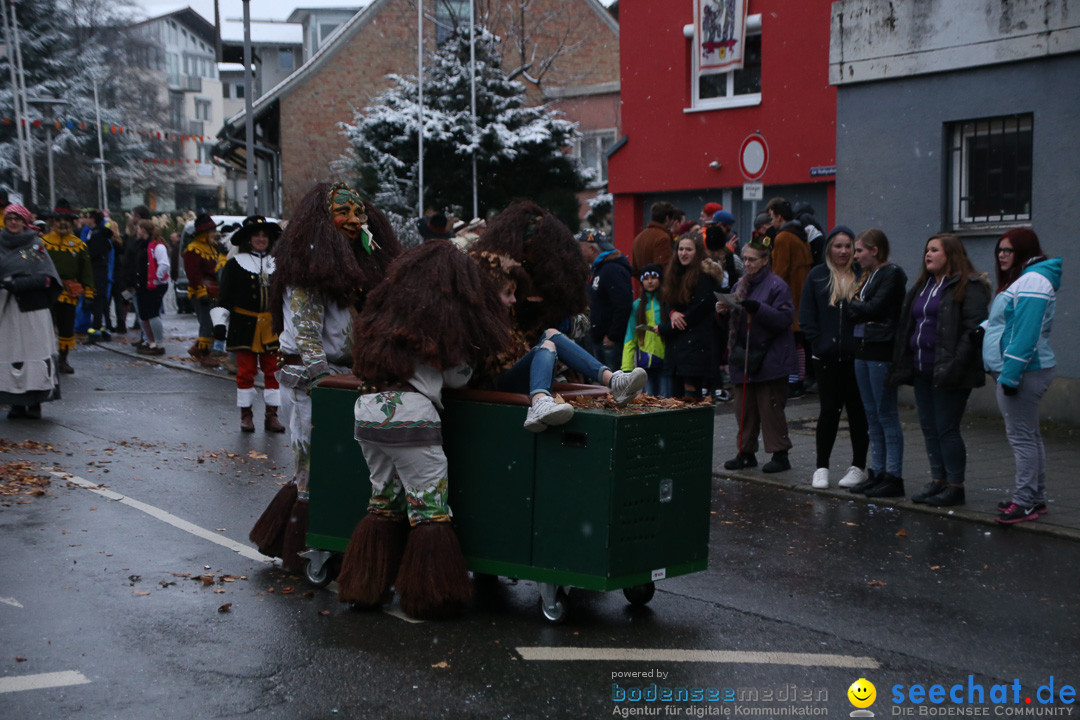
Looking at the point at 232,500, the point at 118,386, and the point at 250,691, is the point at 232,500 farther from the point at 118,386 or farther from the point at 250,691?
the point at 118,386

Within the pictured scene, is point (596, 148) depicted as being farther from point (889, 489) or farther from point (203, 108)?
point (203, 108)

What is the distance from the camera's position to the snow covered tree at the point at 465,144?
28375mm

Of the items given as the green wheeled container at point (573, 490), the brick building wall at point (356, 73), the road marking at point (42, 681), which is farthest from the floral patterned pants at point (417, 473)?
the brick building wall at point (356, 73)

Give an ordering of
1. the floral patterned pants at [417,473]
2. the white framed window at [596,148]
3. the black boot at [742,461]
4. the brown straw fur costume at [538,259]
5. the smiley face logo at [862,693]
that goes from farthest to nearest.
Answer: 1. the white framed window at [596,148]
2. the black boot at [742,461]
3. the brown straw fur costume at [538,259]
4. the floral patterned pants at [417,473]
5. the smiley face logo at [862,693]

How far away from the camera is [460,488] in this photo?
6.02m

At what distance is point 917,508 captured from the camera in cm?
876

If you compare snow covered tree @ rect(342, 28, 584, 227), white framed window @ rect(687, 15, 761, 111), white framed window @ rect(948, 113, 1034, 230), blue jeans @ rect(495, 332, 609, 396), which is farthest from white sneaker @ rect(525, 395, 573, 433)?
snow covered tree @ rect(342, 28, 584, 227)

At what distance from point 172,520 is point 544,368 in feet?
11.5

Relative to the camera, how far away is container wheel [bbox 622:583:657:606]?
20.3 feet

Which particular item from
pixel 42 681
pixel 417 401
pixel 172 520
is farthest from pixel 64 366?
pixel 42 681

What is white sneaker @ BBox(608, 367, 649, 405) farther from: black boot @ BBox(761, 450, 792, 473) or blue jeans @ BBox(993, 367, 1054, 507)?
black boot @ BBox(761, 450, 792, 473)

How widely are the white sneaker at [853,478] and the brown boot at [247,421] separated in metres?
5.74

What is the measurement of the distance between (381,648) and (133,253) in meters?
15.9

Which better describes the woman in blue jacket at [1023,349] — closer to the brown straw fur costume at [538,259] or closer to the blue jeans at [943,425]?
the blue jeans at [943,425]
